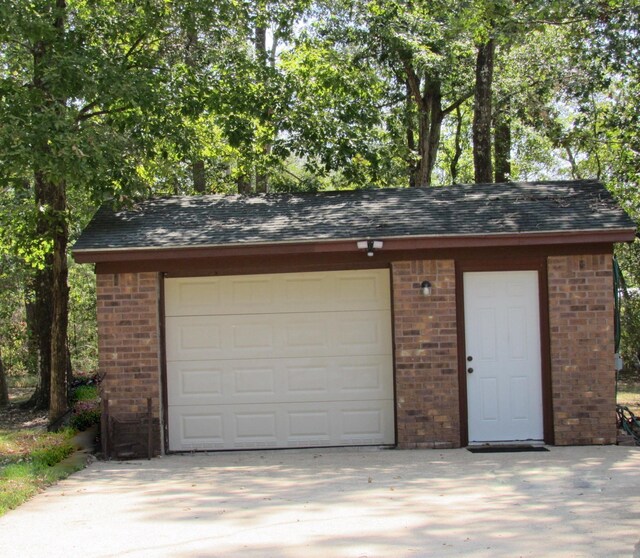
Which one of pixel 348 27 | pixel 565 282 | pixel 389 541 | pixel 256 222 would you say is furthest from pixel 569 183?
pixel 348 27

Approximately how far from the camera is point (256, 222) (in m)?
10.5

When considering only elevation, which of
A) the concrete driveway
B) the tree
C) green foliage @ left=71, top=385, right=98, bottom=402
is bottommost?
the concrete driveway

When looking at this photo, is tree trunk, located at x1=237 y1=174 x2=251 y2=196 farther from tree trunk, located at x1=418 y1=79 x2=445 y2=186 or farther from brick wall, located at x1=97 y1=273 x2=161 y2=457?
brick wall, located at x1=97 y1=273 x2=161 y2=457

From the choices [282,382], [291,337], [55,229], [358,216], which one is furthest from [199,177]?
[282,382]

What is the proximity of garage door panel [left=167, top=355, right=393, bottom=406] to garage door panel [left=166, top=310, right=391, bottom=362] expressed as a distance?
153 mm

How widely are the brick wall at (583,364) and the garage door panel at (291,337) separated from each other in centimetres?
211

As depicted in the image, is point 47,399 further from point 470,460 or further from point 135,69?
point 470,460

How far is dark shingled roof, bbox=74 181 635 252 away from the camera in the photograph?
9805 mm

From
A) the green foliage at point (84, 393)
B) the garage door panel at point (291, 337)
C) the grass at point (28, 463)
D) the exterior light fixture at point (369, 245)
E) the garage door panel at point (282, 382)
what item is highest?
the exterior light fixture at point (369, 245)

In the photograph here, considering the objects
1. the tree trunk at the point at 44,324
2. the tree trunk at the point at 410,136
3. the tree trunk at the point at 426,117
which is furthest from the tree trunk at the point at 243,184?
the tree trunk at the point at 44,324

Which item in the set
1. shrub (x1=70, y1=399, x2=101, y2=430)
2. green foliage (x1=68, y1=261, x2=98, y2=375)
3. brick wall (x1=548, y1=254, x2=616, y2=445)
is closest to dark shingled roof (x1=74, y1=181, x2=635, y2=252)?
brick wall (x1=548, y1=254, x2=616, y2=445)

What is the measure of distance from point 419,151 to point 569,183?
10617 mm

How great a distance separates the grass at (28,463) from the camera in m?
7.09

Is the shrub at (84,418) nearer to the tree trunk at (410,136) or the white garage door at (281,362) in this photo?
the white garage door at (281,362)
